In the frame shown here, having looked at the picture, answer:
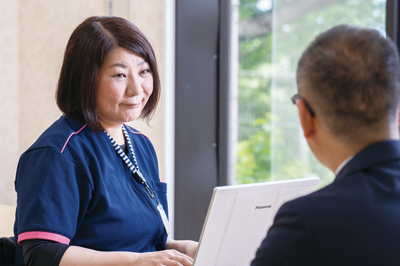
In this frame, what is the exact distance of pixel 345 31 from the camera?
650mm

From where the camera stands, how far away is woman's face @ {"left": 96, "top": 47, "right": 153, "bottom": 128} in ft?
3.94

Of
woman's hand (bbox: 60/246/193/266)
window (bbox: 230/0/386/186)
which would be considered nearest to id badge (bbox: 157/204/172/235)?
woman's hand (bbox: 60/246/193/266)

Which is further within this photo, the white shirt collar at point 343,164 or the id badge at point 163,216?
the id badge at point 163,216

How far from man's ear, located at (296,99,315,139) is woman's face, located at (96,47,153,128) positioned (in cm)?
67

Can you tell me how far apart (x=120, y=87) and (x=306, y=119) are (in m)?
0.68

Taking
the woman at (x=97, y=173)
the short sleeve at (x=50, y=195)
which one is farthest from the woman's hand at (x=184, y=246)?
the short sleeve at (x=50, y=195)

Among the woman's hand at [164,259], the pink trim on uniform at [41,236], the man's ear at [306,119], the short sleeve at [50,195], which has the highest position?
the man's ear at [306,119]

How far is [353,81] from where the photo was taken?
2.01 feet

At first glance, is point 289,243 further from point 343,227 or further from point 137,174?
point 137,174

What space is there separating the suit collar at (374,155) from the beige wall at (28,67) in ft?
7.05

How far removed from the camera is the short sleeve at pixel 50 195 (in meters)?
1.01

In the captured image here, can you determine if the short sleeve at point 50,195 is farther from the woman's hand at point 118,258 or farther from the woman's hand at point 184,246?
the woman's hand at point 184,246

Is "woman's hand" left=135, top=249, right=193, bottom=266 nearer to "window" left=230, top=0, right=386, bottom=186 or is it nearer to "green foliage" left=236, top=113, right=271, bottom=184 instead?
"window" left=230, top=0, right=386, bottom=186

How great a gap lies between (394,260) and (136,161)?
88 cm
